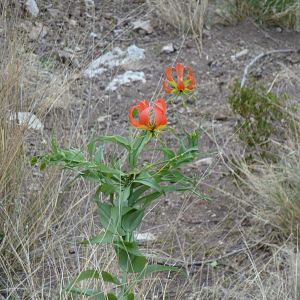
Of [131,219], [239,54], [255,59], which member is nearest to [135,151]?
[131,219]

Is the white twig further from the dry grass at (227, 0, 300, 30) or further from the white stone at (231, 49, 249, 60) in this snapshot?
the dry grass at (227, 0, 300, 30)

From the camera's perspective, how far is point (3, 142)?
273cm

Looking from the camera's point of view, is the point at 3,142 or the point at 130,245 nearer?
the point at 130,245

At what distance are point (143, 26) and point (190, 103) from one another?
90 centimetres

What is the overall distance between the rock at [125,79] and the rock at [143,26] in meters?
0.52

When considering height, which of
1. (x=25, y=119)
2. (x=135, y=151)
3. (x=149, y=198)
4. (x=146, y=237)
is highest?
(x=135, y=151)

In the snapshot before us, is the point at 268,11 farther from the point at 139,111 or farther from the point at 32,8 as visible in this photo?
the point at 139,111

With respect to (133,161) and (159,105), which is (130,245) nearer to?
(133,161)

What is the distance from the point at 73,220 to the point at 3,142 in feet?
1.22

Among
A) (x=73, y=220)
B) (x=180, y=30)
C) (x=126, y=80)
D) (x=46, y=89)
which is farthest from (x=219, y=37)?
(x=73, y=220)

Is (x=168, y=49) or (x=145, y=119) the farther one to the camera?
(x=168, y=49)

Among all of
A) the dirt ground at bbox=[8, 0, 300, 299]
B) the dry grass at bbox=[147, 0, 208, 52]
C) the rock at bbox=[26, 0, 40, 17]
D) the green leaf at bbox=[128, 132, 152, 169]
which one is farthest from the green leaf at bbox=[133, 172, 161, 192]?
the dry grass at bbox=[147, 0, 208, 52]

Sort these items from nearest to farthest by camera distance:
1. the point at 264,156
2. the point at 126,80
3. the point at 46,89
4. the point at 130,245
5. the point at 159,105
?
the point at 159,105, the point at 130,245, the point at 46,89, the point at 264,156, the point at 126,80

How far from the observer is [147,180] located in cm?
A: 175
